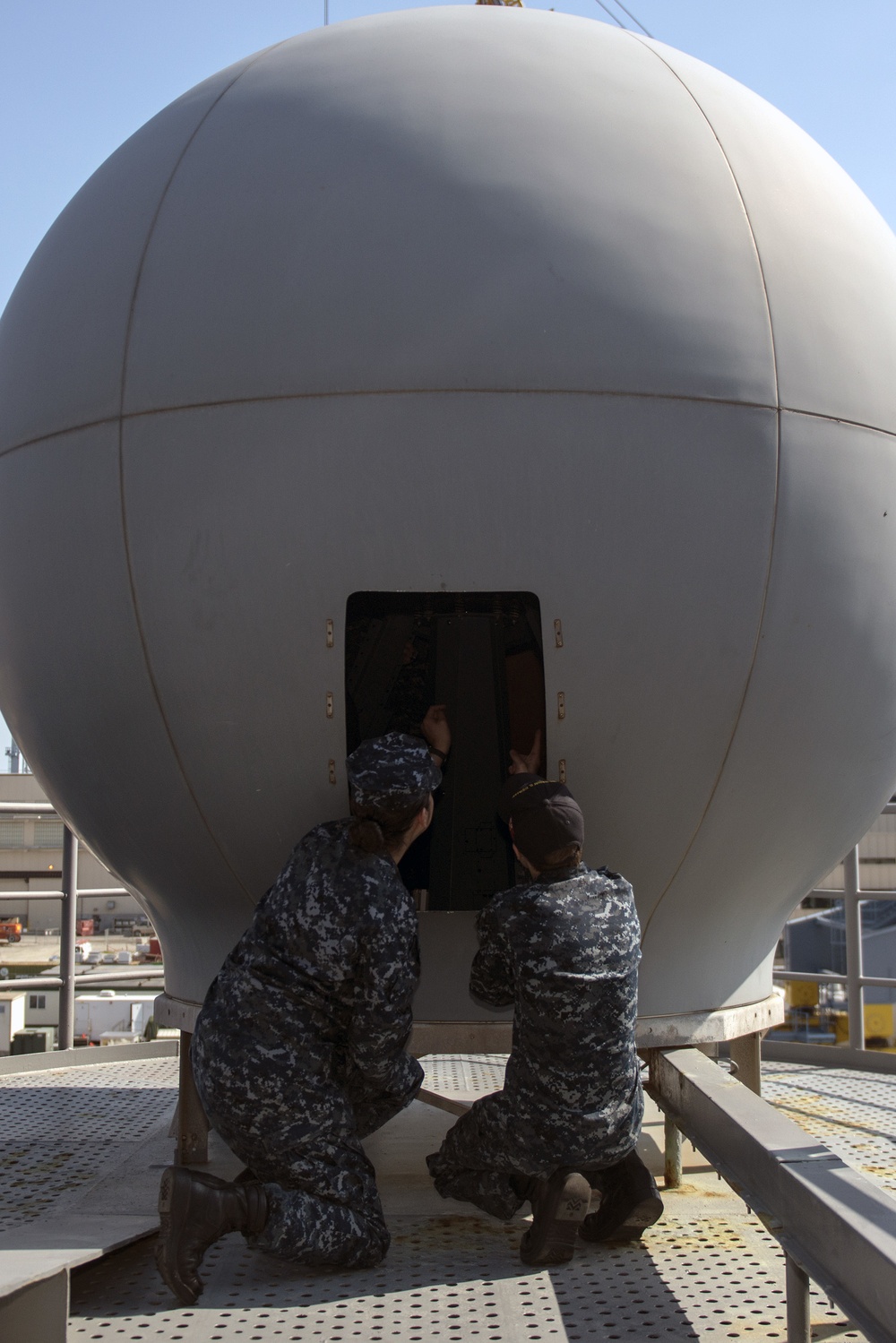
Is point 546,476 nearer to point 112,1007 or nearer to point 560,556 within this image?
point 560,556

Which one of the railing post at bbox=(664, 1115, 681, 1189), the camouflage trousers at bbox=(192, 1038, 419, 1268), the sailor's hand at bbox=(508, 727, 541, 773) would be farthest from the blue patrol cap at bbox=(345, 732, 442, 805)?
the railing post at bbox=(664, 1115, 681, 1189)

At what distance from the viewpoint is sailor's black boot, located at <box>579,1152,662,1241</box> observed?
9.56ft

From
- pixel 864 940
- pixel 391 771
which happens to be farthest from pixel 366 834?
pixel 864 940

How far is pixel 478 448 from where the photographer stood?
8.86ft

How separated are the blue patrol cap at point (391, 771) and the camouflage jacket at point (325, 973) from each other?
0.19 metres

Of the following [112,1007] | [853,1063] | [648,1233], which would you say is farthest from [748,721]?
[112,1007]

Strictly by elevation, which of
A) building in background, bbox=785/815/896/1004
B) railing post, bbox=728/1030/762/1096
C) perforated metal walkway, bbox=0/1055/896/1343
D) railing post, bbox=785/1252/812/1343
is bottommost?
building in background, bbox=785/815/896/1004

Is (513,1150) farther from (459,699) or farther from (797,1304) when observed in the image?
(459,699)

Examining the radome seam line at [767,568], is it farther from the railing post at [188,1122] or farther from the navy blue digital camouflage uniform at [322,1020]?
the railing post at [188,1122]

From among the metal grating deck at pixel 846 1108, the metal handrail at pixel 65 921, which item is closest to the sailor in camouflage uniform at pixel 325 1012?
the metal grating deck at pixel 846 1108

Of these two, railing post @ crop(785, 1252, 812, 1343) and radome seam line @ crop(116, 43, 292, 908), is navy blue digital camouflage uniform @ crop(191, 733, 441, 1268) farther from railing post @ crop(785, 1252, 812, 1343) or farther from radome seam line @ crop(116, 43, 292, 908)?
railing post @ crop(785, 1252, 812, 1343)

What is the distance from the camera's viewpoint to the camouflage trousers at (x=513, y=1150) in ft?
9.47

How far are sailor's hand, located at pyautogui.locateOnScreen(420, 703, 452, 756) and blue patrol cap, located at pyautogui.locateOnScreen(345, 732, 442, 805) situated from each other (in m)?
0.32

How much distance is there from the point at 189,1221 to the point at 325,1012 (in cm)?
55
